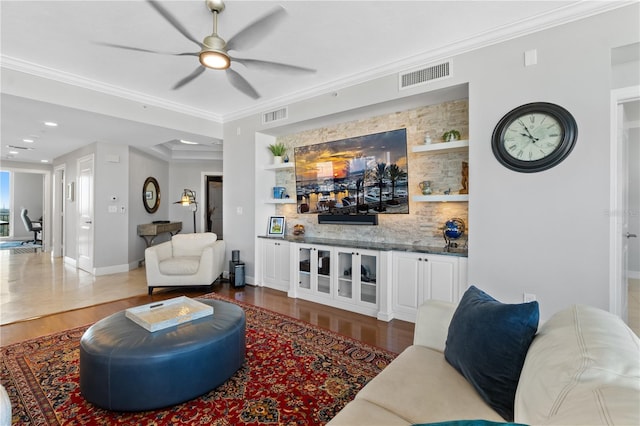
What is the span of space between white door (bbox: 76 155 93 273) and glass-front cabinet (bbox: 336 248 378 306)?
16.7ft

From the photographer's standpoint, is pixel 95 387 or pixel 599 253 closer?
pixel 95 387

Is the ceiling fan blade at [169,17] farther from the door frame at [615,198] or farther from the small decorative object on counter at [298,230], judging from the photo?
the door frame at [615,198]

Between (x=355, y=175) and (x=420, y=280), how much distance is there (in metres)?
1.64

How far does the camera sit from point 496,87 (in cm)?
287

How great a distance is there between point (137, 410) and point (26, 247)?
1055 centimetres

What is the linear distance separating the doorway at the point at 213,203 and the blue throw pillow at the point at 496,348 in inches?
313

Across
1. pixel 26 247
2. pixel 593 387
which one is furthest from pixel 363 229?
pixel 26 247

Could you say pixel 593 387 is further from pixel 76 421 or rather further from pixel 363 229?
pixel 363 229

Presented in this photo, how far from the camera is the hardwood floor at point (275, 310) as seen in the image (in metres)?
3.02

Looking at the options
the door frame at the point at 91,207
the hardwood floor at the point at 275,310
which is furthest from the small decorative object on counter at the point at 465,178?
the door frame at the point at 91,207

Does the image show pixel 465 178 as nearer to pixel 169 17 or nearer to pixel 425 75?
pixel 425 75

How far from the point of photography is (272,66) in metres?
3.18

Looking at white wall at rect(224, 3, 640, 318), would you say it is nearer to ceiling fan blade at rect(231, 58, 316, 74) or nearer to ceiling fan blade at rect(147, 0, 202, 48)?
ceiling fan blade at rect(231, 58, 316, 74)

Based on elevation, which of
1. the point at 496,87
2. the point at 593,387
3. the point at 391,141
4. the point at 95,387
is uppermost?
the point at 496,87
